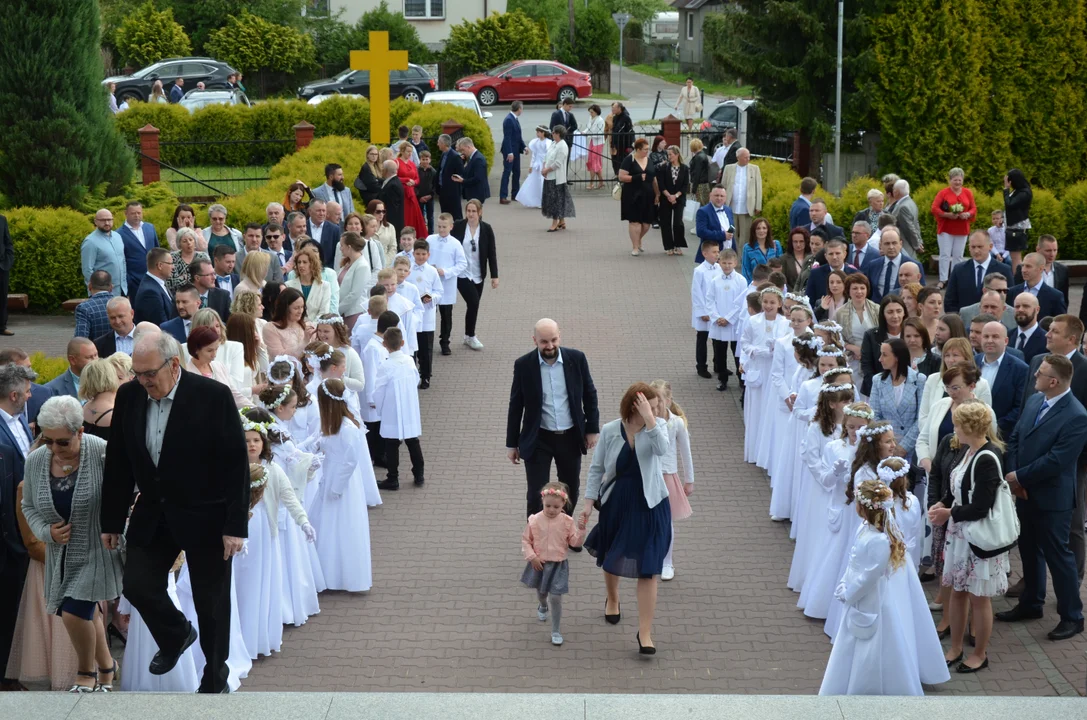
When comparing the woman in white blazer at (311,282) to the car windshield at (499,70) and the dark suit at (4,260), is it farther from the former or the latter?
the car windshield at (499,70)

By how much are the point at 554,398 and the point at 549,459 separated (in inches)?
20.7

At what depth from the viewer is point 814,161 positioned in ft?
86.3

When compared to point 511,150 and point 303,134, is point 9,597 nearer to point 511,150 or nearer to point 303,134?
point 511,150

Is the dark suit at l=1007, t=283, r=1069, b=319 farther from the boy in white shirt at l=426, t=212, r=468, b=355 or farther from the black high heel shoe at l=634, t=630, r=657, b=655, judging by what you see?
the boy in white shirt at l=426, t=212, r=468, b=355

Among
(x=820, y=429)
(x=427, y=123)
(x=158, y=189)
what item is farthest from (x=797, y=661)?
(x=427, y=123)

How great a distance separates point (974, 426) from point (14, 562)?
5818mm

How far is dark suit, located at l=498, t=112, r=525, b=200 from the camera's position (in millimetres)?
26859

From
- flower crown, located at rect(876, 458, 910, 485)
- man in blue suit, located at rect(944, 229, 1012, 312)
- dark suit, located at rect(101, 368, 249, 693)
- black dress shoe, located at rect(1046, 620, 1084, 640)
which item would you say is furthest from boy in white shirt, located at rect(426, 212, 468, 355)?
dark suit, located at rect(101, 368, 249, 693)

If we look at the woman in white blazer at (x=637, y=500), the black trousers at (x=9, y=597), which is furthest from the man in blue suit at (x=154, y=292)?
the woman in white blazer at (x=637, y=500)

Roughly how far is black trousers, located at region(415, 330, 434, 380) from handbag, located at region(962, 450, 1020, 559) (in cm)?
806

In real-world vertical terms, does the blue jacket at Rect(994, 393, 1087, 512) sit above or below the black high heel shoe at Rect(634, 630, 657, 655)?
above

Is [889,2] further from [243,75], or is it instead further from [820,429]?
[243,75]

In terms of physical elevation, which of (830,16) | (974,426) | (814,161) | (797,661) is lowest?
(797,661)

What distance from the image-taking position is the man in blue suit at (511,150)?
26.9m
